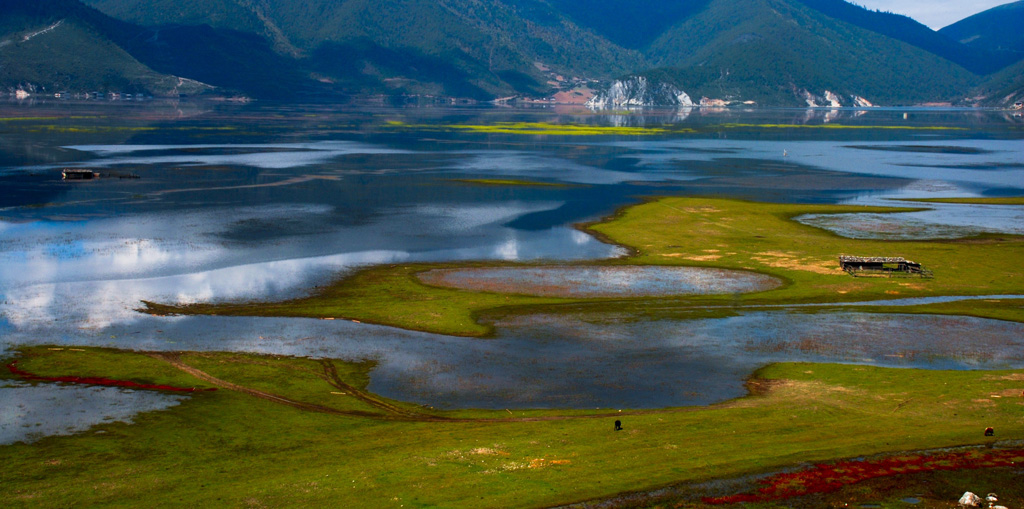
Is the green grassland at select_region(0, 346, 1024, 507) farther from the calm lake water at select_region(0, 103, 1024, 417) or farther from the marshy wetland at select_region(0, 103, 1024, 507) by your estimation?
the calm lake water at select_region(0, 103, 1024, 417)

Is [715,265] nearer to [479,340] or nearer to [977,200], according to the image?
[479,340]

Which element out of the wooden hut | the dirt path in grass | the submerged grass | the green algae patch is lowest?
the dirt path in grass

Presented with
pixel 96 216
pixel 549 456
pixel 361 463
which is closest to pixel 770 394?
pixel 549 456

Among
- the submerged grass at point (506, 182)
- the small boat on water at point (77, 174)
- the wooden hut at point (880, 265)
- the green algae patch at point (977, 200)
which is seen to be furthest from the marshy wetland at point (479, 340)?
the submerged grass at point (506, 182)

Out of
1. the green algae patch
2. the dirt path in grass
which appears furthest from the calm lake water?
the green algae patch

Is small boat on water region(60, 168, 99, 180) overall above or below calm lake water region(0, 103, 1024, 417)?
above

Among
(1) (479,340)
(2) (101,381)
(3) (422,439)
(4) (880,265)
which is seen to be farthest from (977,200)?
(2) (101,381)
